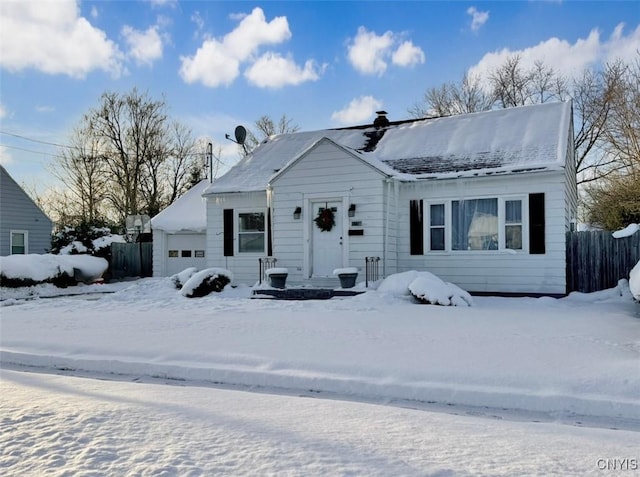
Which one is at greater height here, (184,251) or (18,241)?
(18,241)

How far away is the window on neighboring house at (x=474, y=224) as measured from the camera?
11.9 m

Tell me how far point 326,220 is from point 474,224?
362 cm

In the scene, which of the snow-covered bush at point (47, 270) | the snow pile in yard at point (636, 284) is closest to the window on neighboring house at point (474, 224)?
the snow pile in yard at point (636, 284)

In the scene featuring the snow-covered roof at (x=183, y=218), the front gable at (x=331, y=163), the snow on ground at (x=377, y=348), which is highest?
the front gable at (x=331, y=163)

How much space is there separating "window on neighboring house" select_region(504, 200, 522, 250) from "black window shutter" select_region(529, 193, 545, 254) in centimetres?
28

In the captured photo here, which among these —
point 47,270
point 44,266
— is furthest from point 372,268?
point 44,266

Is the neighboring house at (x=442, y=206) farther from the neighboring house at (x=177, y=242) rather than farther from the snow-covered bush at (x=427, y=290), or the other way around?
the neighboring house at (x=177, y=242)

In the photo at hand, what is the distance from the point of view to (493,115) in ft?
47.1

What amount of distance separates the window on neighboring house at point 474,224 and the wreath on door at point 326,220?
9.81ft

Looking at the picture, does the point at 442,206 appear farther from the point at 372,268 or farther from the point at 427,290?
the point at 427,290

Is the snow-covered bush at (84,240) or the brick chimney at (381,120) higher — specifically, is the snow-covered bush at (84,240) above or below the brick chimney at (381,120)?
below

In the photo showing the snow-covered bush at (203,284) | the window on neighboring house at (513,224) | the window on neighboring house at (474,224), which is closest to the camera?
the window on neighboring house at (513,224)

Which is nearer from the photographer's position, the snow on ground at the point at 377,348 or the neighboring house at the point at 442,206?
the snow on ground at the point at 377,348

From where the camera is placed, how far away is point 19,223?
2425 cm
